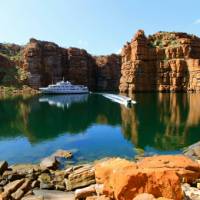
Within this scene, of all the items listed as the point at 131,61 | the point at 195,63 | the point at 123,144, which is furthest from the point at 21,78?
the point at 123,144

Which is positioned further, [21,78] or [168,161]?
[21,78]

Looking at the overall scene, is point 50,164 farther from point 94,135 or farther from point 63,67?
point 63,67

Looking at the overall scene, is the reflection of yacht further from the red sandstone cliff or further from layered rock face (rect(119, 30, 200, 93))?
layered rock face (rect(119, 30, 200, 93))

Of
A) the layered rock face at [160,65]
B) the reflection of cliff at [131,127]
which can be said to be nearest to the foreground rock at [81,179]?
the reflection of cliff at [131,127]

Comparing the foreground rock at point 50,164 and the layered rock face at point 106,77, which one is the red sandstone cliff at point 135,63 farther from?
the foreground rock at point 50,164

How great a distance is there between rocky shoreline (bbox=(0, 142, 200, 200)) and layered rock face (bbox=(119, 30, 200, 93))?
126138 mm

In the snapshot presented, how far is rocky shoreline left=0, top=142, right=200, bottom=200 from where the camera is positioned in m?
15.0

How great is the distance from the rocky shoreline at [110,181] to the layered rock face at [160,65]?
126 metres

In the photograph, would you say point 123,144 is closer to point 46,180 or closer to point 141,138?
point 141,138

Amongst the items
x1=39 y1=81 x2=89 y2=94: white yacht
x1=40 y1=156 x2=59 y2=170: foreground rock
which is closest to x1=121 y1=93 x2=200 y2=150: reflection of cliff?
x1=40 y1=156 x2=59 y2=170: foreground rock

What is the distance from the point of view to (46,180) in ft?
78.6

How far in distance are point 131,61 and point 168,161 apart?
137 metres

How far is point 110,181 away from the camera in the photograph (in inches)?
654

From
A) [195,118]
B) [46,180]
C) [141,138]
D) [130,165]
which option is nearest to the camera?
[130,165]
